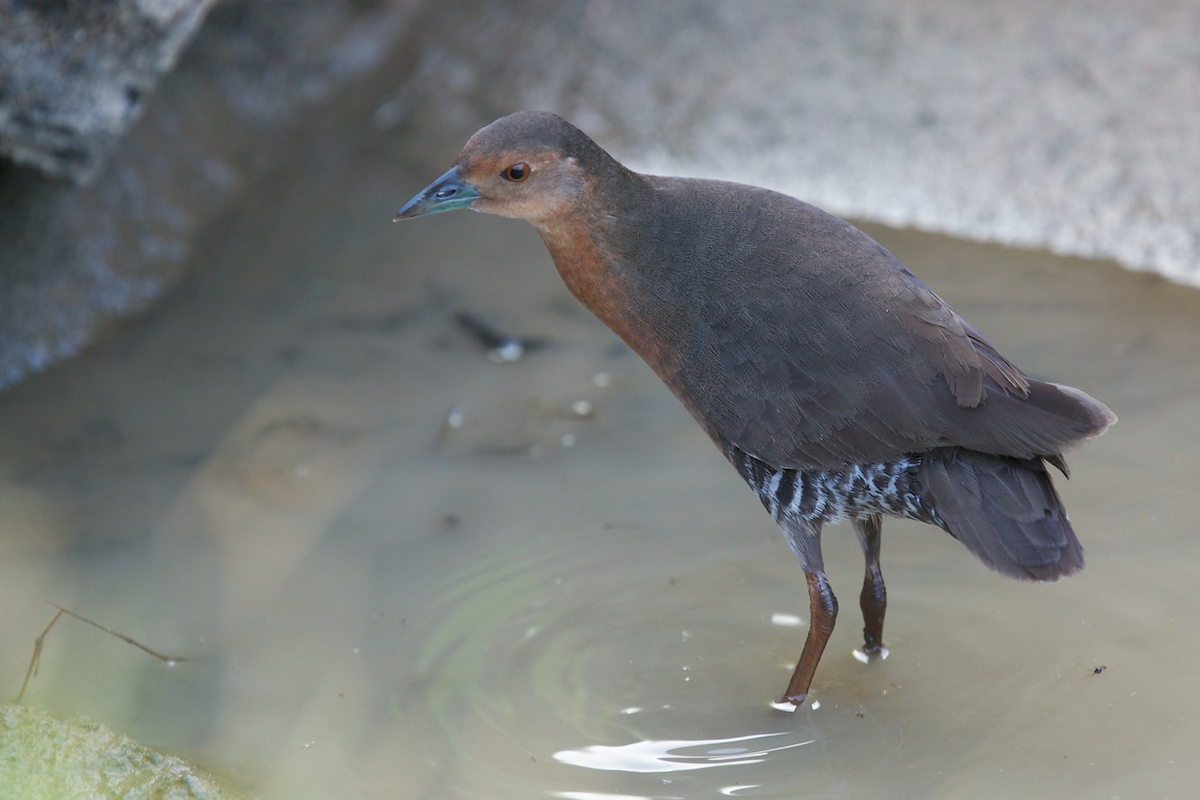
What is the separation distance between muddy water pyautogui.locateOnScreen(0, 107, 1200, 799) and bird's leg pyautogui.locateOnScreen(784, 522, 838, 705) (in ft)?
0.41

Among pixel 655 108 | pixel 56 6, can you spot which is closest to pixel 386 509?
pixel 56 6

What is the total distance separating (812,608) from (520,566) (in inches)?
43.5

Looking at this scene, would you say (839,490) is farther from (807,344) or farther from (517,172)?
(517,172)

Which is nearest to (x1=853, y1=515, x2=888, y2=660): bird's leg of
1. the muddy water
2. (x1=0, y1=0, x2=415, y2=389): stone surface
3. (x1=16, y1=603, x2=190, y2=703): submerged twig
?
the muddy water

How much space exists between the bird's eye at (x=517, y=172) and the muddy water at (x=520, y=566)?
139cm

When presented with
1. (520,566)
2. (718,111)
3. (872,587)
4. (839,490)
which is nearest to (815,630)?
(872,587)

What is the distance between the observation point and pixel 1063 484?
4.57m

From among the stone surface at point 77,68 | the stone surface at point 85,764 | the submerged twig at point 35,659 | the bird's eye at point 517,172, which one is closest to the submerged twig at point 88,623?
the submerged twig at point 35,659

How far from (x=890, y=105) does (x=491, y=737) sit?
3784 mm

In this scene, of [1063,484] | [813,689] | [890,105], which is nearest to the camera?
[813,689]

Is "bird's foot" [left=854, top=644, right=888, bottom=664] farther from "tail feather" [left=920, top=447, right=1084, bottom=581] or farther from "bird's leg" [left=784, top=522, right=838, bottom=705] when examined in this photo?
"tail feather" [left=920, top=447, right=1084, bottom=581]

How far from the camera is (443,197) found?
3.81 metres

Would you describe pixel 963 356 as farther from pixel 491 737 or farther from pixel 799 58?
pixel 799 58

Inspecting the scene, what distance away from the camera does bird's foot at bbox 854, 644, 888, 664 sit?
4031 mm
